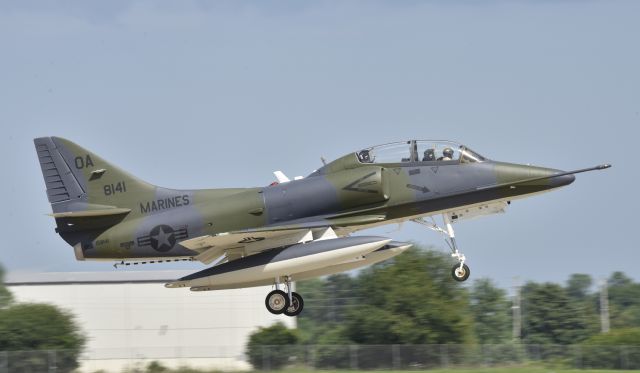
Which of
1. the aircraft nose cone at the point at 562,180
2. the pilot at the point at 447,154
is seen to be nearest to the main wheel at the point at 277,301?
the pilot at the point at 447,154

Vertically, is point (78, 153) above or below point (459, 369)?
Answer: above

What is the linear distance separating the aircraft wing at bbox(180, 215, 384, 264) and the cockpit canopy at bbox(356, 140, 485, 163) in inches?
53.3

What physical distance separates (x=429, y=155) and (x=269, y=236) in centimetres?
410

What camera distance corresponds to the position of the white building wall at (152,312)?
178 feet

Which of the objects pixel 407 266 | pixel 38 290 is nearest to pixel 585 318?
pixel 407 266

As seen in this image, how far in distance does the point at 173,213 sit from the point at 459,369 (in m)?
12.6

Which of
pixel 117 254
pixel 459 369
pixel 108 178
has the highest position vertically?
pixel 108 178

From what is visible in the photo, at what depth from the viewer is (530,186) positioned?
2641cm

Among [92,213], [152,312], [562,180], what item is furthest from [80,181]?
[152,312]

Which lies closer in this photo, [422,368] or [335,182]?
[335,182]

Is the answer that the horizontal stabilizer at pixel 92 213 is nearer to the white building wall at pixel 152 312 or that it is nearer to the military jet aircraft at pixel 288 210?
the military jet aircraft at pixel 288 210

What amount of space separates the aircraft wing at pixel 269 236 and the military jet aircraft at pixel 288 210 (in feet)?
0.09

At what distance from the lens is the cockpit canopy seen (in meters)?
26.3

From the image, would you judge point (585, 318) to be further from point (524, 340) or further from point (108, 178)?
point (108, 178)
